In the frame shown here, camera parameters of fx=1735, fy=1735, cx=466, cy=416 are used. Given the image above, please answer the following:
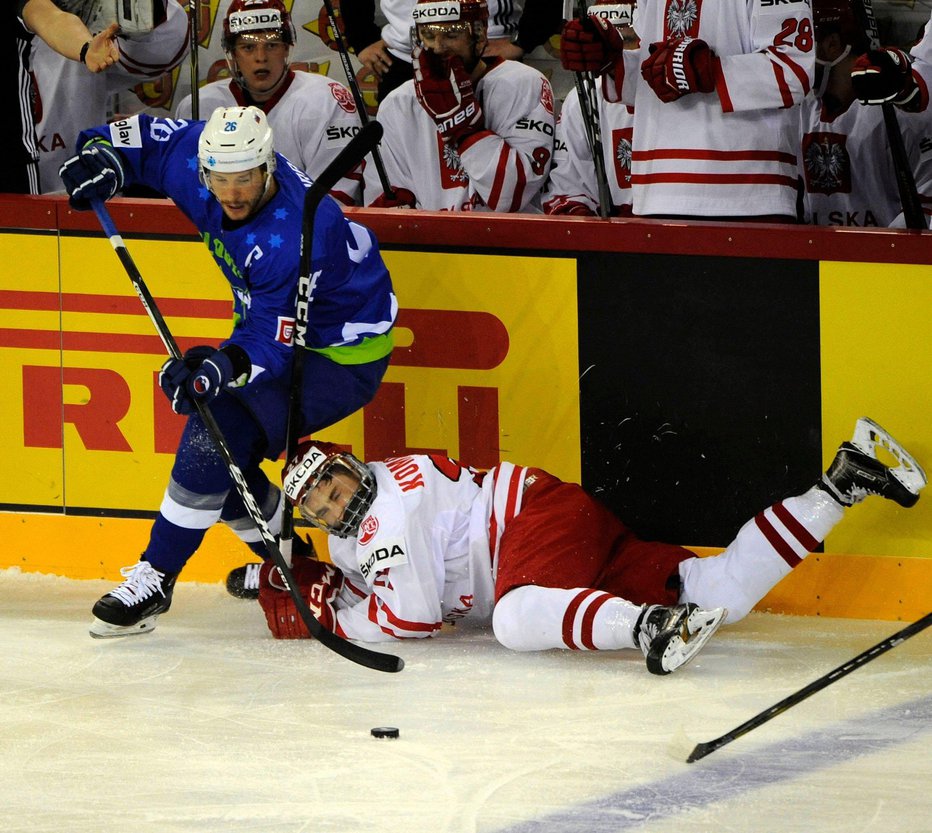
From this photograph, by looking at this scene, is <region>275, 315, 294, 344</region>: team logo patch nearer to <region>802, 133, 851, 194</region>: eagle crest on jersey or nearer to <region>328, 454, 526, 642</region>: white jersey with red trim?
<region>328, 454, 526, 642</region>: white jersey with red trim

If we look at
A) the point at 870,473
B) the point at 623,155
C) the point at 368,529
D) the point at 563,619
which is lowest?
the point at 563,619

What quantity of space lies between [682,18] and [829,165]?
84 centimetres

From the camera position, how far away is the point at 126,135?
157 inches

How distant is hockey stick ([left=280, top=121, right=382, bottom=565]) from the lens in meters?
3.65

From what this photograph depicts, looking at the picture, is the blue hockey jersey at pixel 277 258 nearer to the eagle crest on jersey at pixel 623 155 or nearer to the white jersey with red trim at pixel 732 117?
the white jersey with red trim at pixel 732 117

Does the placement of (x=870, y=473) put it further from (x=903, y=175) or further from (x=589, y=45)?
(x=589, y=45)

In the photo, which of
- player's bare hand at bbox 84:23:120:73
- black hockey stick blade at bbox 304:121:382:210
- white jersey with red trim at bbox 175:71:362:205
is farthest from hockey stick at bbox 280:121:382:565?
white jersey with red trim at bbox 175:71:362:205

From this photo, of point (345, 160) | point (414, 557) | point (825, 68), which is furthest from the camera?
point (825, 68)

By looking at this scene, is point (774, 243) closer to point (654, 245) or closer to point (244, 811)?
point (654, 245)

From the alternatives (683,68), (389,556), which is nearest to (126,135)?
(389,556)

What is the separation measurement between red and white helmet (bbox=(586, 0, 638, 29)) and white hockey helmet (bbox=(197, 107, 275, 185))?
1.32 meters

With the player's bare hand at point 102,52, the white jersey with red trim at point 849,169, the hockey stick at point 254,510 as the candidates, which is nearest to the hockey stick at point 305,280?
the hockey stick at point 254,510

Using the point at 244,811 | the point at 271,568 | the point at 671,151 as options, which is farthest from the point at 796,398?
the point at 244,811

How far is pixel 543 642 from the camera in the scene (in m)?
3.60
